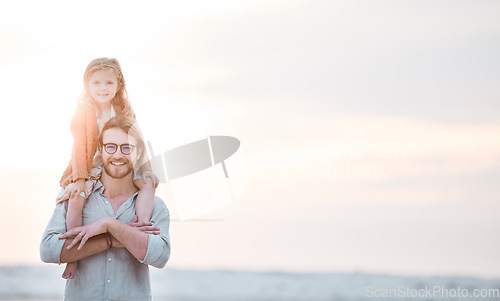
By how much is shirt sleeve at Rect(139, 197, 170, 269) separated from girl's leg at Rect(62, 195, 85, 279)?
0.46 meters

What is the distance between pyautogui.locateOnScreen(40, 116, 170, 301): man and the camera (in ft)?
12.0

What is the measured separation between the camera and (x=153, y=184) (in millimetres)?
3996

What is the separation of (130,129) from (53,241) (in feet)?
2.87

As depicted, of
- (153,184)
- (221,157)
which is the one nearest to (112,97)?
(153,184)

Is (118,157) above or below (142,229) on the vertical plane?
above

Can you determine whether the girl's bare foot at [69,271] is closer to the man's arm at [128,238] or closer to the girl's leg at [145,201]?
the man's arm at [128,238]

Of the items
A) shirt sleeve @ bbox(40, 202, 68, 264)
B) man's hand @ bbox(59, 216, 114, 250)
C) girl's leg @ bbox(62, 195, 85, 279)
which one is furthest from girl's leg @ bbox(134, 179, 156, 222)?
shirt sleeve @ bbox(40, 202, 68, 264)

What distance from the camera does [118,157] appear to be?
3.88 metres

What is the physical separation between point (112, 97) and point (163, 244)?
1149mm


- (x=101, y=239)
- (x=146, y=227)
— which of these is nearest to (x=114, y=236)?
(x=101, y=239)

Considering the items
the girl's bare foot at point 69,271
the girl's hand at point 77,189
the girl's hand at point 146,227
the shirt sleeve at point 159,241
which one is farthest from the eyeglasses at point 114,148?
the girl's bare foot at point 69,271

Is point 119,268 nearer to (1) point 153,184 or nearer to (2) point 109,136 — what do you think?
(1) point 153,184

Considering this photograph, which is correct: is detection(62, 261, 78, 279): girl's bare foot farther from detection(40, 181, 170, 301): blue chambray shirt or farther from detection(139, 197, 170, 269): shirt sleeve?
detection(139, 197, 170, 269): shirt sleeve

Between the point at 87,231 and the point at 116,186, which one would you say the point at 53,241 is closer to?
the point at 87,231
